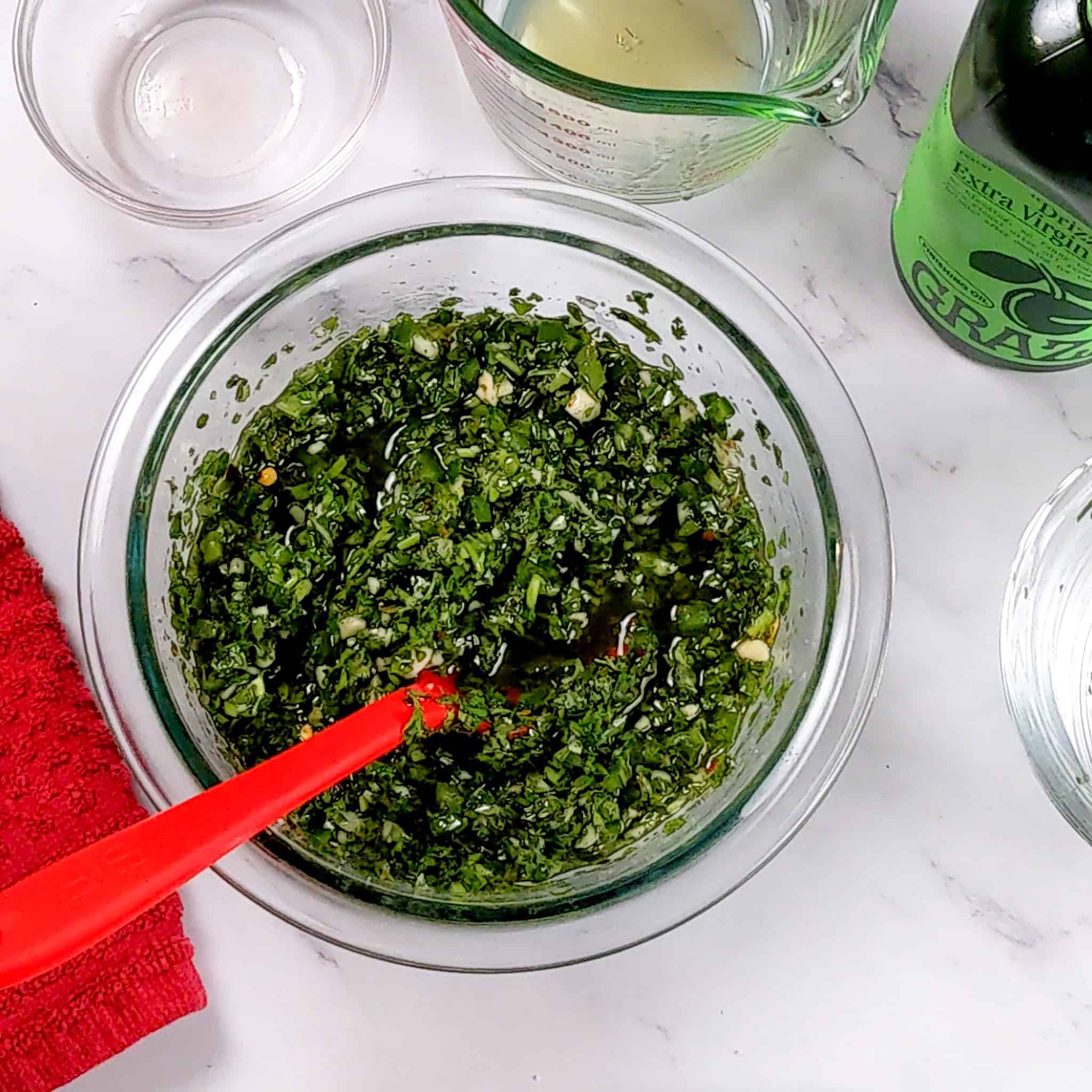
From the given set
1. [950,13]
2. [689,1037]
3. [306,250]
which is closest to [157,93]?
[306,250]

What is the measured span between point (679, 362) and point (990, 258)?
264 mm

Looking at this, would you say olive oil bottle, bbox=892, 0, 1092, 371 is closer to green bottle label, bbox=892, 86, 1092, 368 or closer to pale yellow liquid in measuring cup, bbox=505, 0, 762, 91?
green bottle label, bbox=892, 86, 1092, 368

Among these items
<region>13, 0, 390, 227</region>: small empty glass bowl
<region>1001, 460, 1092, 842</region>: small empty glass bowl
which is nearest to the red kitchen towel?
<region>13, 0, 390, 227</region>: small empty glass bowl

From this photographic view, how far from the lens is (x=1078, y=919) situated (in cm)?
112

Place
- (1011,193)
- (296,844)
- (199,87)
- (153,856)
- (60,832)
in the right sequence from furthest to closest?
(199,87), (60,832), (296,844), (1011,193), (153,856)

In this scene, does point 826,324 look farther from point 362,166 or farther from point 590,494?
point 362,166

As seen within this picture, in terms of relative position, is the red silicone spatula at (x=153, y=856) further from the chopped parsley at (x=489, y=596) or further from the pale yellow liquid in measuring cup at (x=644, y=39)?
the pale yellow liquid in measuring cup at (x=644, y=39)

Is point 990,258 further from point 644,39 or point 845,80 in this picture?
point 644,39

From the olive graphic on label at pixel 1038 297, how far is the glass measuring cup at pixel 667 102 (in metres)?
0.18

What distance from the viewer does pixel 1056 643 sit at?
3.69ft

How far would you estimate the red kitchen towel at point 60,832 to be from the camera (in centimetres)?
108

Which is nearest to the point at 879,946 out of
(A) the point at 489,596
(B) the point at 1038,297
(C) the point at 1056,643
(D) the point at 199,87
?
(C) the point at 1056,643

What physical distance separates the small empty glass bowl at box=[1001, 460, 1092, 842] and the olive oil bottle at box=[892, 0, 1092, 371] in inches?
5.7

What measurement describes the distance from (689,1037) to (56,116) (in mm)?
1068
